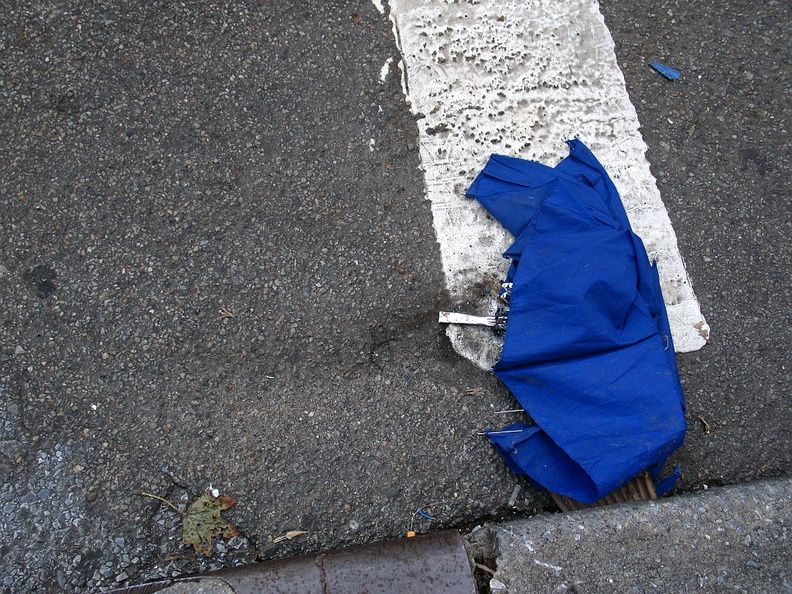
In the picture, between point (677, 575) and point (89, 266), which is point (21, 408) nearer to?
point (89, 266)

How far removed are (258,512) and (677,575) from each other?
140cm

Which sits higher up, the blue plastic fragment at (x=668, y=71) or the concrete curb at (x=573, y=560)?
the blue plastic fragment at (x=668, y=71)

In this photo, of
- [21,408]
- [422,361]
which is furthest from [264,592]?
[21,408]

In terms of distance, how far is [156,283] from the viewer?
2.20 metres

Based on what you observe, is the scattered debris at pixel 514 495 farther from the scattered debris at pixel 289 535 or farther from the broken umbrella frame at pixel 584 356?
the scattered debris at pixel 289 535

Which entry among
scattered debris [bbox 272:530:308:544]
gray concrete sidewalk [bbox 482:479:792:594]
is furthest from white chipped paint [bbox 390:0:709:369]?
scattered debris [bbox 272:530:308:544]

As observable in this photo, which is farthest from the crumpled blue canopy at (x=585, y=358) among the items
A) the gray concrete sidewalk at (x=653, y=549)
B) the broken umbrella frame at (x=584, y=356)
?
the gray concrete sidewalk at (x=653, y=549)

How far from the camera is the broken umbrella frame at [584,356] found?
1996mm

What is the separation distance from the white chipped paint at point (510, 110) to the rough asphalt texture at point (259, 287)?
0.29ft

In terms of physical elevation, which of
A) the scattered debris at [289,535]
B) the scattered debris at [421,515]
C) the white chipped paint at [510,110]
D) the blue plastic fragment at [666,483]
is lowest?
the blue plastic fragment at [666,483]

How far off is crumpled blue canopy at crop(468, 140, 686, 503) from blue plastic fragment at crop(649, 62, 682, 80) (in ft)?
2.93

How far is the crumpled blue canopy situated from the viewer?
6.55 feet

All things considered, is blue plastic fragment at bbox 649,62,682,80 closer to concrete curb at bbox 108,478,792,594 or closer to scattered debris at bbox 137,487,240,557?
concrete curb at bbox 108,478,792,594

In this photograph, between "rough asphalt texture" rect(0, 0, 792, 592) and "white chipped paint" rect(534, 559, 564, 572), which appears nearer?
"white chipped paint" rect(534, 559, 564, 572)
